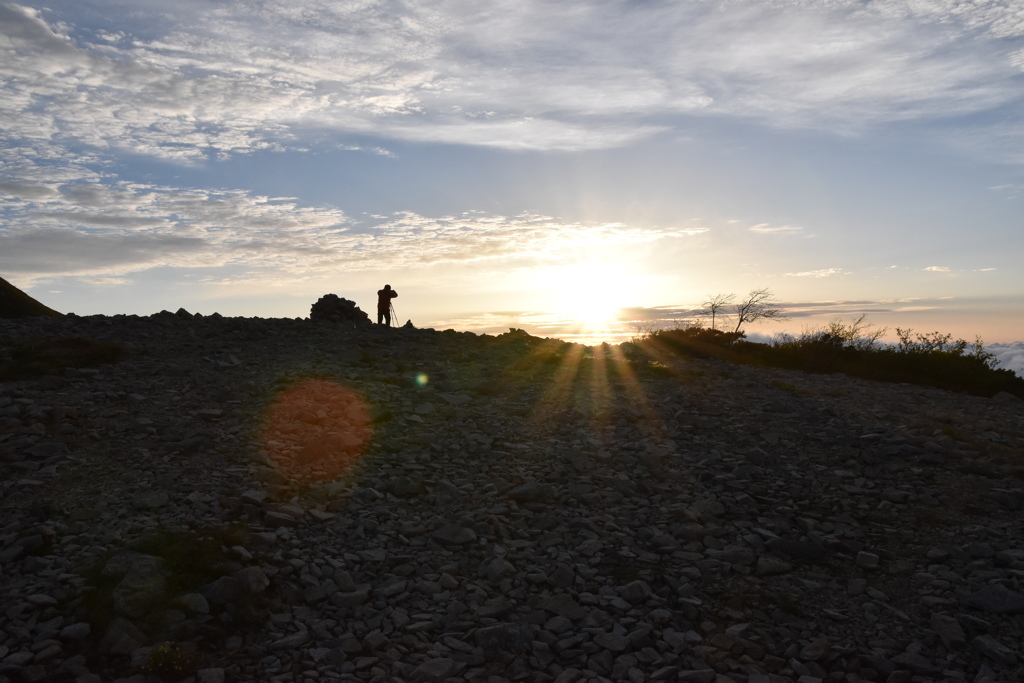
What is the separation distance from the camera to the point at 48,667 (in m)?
5.63

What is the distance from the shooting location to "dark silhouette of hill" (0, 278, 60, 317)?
84.7 feet

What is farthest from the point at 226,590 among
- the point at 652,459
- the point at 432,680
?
the point at 652,459

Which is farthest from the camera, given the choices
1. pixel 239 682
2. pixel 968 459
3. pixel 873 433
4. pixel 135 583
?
pixel 873 433

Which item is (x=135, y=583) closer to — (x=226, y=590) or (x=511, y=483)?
(x=226, y=590)

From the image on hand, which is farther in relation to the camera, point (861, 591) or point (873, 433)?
point (873, 433)

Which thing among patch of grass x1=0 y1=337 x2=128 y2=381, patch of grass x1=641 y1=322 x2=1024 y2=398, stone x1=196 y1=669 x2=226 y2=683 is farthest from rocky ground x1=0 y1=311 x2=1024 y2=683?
patch of grass x1=641 y1=322 x2=1024 y2=398

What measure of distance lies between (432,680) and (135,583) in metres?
3.32

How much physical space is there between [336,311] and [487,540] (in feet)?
67.9

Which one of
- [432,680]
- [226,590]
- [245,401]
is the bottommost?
[432,680]

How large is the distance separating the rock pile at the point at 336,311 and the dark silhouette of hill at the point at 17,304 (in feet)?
38.1

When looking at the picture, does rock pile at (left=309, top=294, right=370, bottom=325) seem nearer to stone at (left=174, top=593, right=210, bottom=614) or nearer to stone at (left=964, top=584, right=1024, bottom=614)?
stone at (left=174, top=593, right=210, bottom=614)

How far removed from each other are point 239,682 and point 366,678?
44.3 inches

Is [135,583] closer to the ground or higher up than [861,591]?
higher up

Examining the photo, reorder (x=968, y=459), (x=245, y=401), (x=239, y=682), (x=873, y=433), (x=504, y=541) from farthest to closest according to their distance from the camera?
1. (x=245, y=401)
2. (x=873, y=433)
3. (x=968, y=459)
4. (x=504, y=541)
5. (x=239, y=682)
